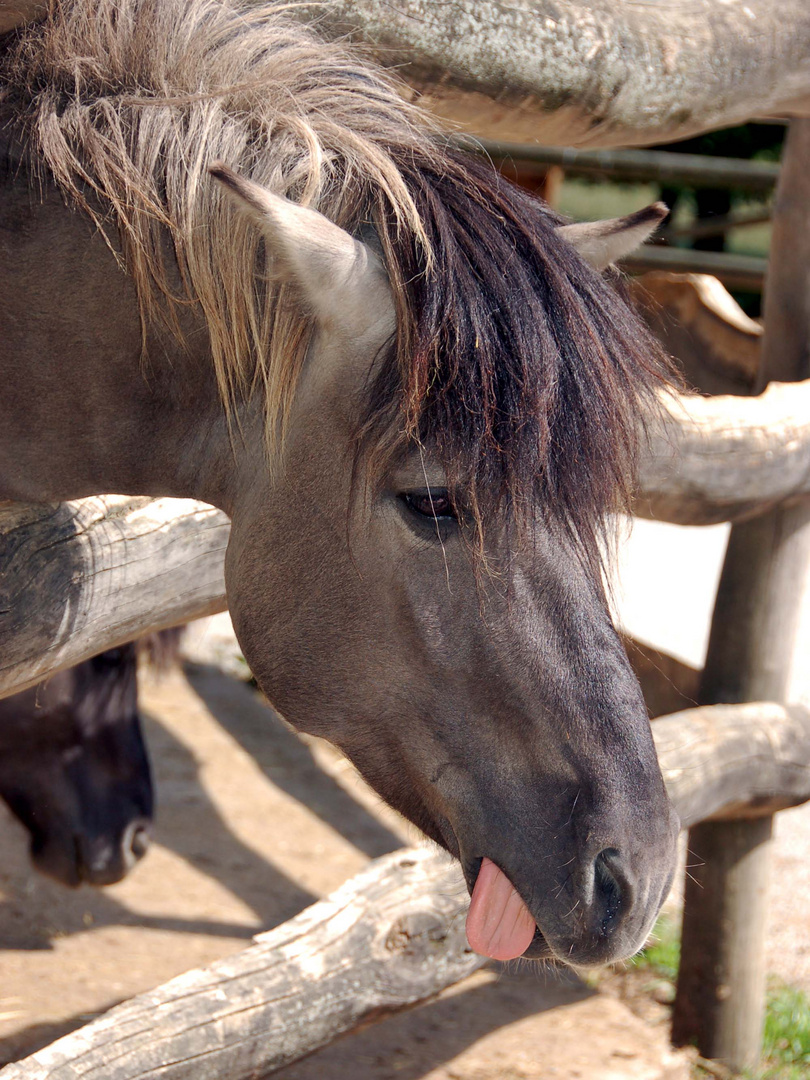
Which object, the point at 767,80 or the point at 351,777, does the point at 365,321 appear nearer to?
the point at 767,80

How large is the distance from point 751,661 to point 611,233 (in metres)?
1.40

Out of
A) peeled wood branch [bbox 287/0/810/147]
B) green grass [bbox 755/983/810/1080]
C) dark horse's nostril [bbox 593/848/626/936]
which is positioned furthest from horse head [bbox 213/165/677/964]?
green grass [bbox 755/983/810/1080]

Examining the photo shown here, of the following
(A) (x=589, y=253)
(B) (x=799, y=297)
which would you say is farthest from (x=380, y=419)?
(B) (x=799, y=297)

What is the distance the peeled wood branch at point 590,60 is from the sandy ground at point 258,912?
0.76 m

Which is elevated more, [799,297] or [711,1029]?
[799,297]

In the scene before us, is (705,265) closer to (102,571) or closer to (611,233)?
(611,233)

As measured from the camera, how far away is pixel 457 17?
5.07 feet

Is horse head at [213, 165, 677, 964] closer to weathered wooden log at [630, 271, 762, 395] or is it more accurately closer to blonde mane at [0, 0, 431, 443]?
blonde mane at [0, 0, 431, 443]

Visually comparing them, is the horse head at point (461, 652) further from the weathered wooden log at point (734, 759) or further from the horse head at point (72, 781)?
the horse head at point (72, 781)

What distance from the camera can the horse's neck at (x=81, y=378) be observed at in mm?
1305

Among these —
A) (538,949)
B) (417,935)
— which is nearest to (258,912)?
(417,935)

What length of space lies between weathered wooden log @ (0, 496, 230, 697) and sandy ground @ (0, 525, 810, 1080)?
1.58 feet

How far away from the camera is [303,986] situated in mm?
1660

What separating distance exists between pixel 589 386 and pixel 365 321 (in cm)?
26
